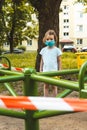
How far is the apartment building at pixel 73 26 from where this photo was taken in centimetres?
8850

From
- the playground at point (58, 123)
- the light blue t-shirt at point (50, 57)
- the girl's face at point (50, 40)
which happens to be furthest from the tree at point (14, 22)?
the playground at point (58, 123)

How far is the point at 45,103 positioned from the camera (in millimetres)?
3277

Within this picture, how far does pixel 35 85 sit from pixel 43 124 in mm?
2792

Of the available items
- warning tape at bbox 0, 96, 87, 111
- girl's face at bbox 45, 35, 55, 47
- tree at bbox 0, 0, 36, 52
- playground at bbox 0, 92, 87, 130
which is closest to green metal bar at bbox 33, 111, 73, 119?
warning tape at bbox 0, 96, 87, 111

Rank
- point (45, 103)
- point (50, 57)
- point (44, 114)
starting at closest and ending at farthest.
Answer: point (45, 103) → point (44, 114) → point (50, 57)

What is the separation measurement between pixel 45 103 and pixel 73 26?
8602 centimetres

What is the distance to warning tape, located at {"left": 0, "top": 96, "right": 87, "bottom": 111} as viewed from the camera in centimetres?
316

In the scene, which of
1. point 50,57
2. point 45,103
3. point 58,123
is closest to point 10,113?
point 45,103

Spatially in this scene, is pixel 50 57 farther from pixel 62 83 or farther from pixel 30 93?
pixel 62 83

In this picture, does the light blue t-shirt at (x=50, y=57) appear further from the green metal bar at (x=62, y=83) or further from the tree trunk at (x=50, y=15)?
the tree trunk at (x=50, y=15)

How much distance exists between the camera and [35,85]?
4.15 meters

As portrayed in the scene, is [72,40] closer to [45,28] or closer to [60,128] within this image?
[45,28]

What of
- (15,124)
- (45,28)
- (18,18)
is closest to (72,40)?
(18,18)

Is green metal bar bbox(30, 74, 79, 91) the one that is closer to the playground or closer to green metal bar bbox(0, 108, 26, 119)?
green metal bar bbox(0, 108, 26, 119)
